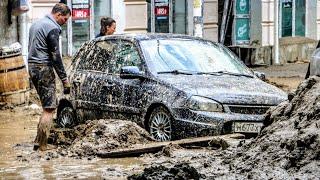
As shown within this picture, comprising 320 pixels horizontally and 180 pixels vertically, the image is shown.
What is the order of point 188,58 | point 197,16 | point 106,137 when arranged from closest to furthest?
point 106,137 < point 188,58 < point 197,16

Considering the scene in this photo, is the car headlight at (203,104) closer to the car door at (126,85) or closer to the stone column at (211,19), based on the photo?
the car door at (126,85)

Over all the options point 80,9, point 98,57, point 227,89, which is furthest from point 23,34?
point 227,89

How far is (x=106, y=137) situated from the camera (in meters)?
10.4

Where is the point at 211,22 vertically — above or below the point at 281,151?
above

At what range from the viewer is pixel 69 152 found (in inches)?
397

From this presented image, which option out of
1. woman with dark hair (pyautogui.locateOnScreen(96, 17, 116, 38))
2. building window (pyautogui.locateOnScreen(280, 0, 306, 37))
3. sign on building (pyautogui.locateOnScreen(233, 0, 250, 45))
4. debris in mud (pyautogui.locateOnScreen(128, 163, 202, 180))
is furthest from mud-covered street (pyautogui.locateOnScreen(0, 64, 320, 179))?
building window (pyautogui.locateOnScreen(280, 0, 306, 37))

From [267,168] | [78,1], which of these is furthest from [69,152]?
[78,1]

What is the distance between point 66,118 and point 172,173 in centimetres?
508

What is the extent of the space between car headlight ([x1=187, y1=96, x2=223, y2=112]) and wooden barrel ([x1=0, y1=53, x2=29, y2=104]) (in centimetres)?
621

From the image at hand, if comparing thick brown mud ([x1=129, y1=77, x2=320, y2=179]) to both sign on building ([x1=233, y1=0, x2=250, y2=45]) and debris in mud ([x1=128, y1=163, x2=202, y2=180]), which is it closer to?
debris in mud ([x1=128, y1=163, x2=202, y2=180])

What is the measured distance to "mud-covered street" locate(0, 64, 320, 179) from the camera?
7.36 metres

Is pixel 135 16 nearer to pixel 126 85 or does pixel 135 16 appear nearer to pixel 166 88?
pixel 126 85

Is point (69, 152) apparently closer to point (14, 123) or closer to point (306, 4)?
point (14, 123)

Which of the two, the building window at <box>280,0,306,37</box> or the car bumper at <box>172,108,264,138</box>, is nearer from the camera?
the car bumper at <box>172,108,264,138</box>
